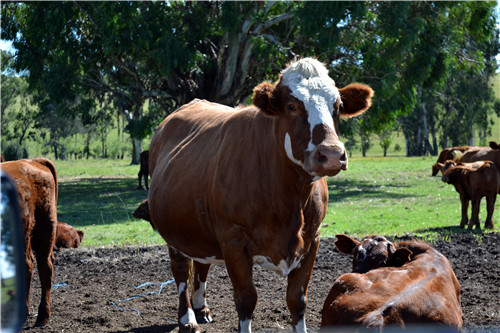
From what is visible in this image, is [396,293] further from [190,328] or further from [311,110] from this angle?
[190,328]

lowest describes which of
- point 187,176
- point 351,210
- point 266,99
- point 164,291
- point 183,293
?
point 351,210

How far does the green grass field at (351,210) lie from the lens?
42.9ft

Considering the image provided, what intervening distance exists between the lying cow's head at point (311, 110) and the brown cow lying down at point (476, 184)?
870 centimetres

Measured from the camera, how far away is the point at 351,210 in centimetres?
1766

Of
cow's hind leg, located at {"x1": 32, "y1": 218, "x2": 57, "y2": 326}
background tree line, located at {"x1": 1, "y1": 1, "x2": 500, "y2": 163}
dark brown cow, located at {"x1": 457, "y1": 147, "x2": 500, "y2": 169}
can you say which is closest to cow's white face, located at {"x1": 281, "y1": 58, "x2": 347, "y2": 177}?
cow's hind leg, located at {"x1": 32, "y1": 218, "x2": 57, "y2": 326}

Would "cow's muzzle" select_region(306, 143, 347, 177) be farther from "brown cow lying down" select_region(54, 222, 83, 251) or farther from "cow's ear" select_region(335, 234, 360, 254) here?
"brown cow lying down" select_region(54, 222, 83, 251)

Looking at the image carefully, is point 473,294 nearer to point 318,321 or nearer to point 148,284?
point 318,321

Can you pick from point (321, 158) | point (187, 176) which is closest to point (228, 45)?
point (187, 176)

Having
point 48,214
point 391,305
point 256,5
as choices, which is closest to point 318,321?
point 391,305

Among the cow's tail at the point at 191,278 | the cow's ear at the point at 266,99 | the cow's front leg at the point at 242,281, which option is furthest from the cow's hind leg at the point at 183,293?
the cow's ear at the point at 266,99

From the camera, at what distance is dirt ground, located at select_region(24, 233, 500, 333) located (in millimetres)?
6305

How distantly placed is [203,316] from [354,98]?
119 inches

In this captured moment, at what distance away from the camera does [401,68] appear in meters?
24.5

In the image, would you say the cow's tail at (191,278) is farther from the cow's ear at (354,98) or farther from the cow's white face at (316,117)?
the cow's ear at (354,98)
